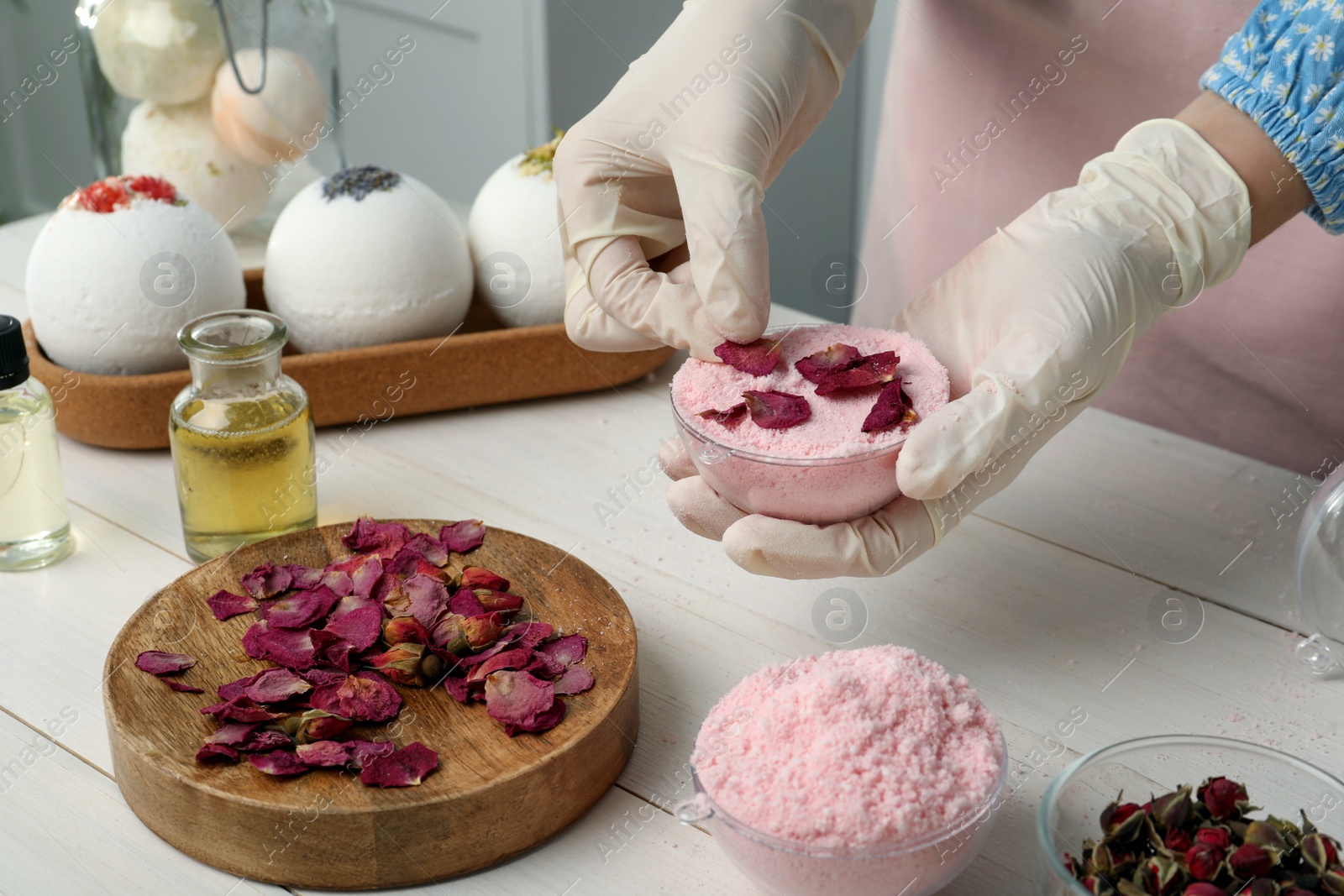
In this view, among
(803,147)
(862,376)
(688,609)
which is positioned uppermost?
(862,376)

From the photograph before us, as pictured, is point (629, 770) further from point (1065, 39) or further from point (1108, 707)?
point (1065, 39)

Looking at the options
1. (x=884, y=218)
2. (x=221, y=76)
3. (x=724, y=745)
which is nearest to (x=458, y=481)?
(x=724, y=745)

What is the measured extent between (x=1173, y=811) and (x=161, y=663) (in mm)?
611

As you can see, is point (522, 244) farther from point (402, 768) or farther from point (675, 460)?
point (402, 768)

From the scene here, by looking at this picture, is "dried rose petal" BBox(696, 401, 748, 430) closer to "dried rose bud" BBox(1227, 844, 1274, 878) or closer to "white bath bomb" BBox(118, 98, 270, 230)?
"dried rose bud" BBox(1227, 844, 1274, 878)

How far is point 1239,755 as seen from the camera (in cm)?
66

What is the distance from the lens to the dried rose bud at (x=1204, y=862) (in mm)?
555

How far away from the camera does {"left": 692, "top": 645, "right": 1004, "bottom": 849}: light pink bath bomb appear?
60 cm

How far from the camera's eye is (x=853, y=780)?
61cm

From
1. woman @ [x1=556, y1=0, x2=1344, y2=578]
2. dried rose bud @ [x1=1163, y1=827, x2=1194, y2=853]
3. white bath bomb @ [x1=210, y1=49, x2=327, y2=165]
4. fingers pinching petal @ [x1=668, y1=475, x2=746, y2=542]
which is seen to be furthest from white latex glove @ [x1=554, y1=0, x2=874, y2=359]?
white bath bomb @ [x1=210, y1=49, x2=327, y2=165]

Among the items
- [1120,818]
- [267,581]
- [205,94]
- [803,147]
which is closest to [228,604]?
[267,581]

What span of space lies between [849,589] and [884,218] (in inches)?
24.8

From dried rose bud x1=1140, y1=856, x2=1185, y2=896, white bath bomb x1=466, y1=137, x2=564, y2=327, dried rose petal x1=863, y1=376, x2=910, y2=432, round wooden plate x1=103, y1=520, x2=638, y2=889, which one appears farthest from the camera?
white bath bomb x1=466, y1=137, x2=564, y2=327

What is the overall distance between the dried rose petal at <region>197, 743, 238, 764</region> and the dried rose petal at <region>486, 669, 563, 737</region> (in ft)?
0.50
